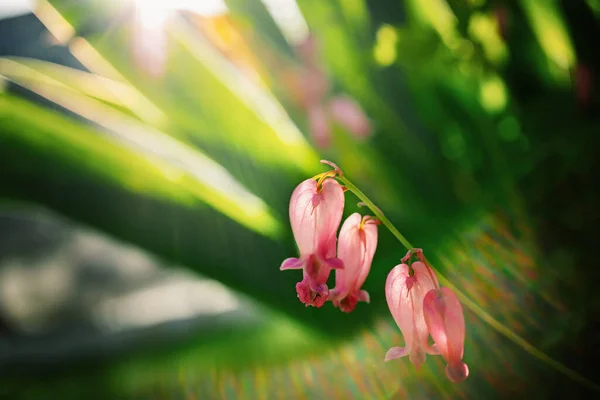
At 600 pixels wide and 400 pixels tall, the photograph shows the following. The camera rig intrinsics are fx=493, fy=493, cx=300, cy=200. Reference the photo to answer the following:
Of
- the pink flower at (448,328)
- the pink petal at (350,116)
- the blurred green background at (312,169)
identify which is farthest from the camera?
the pink petal at (350,116)

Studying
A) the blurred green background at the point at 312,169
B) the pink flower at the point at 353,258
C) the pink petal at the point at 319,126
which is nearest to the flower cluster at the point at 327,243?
the pink flower at the point at 353,258

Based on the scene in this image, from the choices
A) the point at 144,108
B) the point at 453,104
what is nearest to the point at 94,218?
the point at 144,108

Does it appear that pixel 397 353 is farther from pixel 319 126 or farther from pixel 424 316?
pixel 319 126

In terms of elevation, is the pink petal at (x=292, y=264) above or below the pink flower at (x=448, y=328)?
above

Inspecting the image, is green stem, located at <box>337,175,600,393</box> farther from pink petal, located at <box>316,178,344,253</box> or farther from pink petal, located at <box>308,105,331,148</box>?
pink petal, located at <box>308,105,331,148</box>

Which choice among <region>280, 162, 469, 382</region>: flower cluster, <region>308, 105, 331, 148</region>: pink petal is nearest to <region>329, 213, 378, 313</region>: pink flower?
<region>280, 162, 469, 382</region>: flower cluster

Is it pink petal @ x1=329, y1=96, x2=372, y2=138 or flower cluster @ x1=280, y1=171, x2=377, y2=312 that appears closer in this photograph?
flower cluster @ x1=280, y1=171, x2=377, y2=312

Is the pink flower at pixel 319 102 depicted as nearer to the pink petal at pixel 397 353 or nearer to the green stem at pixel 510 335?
the green stem at pixel 510 335

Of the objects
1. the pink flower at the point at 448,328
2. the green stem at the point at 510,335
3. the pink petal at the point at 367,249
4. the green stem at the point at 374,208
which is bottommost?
the green stem at the point at 510,335
